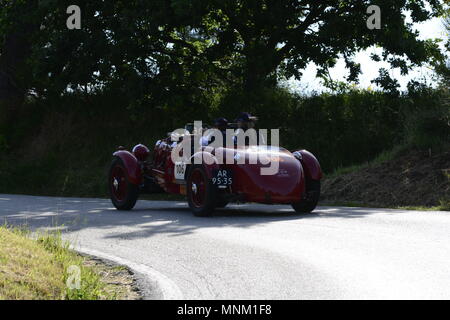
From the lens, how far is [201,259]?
777 centimetres

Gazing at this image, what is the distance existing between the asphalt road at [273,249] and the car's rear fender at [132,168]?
0.58m

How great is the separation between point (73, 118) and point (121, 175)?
1278 cm

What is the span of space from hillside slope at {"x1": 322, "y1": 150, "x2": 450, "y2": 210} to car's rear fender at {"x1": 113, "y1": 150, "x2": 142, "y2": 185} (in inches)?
170

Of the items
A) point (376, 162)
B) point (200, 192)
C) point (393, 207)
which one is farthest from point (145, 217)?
point (376, 162)

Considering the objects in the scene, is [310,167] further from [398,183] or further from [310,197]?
[398,183]

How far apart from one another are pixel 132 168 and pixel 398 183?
557 cm

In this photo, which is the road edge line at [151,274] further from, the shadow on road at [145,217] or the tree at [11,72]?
the tree at [11,72]

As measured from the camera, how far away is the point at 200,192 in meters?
12.3
